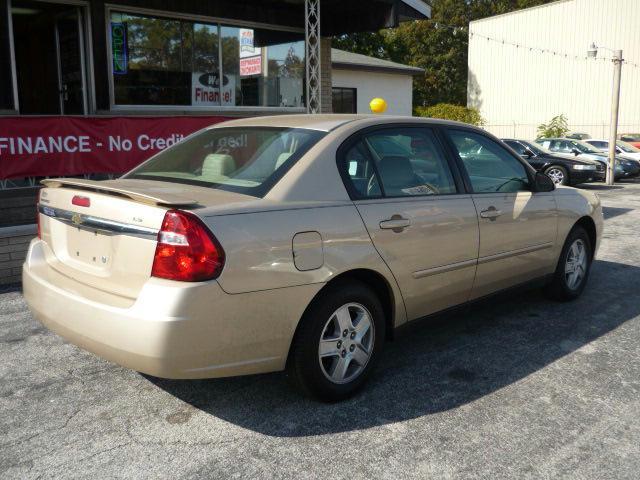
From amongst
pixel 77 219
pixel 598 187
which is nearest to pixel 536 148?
pixel 598 187

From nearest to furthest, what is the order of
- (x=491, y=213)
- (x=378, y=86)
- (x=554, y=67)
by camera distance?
(x=491, y=213), (x=378, y=86), (x=554, y=67)

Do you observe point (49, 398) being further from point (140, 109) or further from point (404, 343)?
point (140, 109)

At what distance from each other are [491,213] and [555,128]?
2908cm

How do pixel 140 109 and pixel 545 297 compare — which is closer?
pixel 545 297

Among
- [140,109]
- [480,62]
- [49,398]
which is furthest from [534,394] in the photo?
[480,62]

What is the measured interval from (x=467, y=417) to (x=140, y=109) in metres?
8.06

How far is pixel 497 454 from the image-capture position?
3.14m

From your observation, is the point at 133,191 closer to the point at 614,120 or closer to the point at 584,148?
the point at 614,120

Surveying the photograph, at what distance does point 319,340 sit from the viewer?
3.47m

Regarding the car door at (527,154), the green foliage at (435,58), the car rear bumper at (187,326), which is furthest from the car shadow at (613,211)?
the green foliage at (435,58)

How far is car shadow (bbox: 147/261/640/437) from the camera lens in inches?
139

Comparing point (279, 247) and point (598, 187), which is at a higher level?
point (279, 247)

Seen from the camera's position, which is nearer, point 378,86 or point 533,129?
point 378,86

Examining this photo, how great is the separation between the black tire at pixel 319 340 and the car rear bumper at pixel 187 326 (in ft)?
0.30
